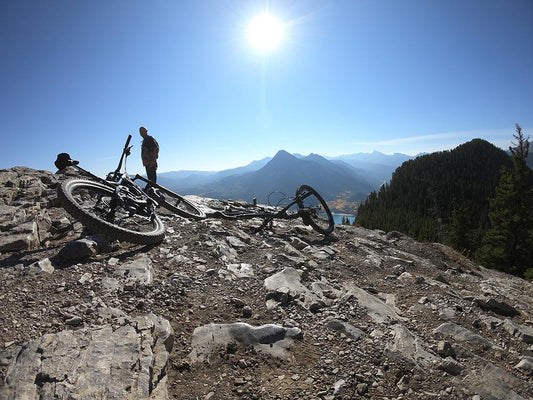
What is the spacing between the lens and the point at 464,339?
4867mm

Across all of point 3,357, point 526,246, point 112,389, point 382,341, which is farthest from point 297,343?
point 526,246

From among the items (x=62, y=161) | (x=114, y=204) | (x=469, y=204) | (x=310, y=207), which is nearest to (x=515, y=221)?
(x=310, y=207)

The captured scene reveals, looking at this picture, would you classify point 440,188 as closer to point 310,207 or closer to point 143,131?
point 310,207

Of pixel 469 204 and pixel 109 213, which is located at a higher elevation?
pixel 109 213

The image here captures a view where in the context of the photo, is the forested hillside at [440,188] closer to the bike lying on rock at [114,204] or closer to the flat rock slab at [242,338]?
the bike lying on rock at [114,204]

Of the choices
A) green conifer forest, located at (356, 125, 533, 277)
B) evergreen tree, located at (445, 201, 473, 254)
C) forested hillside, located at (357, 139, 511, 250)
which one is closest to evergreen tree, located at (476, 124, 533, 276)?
green conifer forest, located at (356, 125, 533, 277)

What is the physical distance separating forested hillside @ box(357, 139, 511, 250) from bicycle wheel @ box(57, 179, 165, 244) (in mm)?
111589

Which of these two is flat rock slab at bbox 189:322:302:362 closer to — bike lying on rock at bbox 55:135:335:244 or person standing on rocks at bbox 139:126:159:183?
bike lying on rock at bbox 55:135:335:244

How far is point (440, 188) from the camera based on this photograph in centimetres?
15050

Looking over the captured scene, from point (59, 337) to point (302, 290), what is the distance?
4.31 meters

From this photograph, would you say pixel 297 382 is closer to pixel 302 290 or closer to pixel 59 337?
pixel 302 290

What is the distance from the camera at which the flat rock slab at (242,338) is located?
157 inches

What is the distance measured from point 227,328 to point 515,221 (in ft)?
139

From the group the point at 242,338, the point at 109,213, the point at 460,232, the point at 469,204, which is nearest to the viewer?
the point at 242,338
